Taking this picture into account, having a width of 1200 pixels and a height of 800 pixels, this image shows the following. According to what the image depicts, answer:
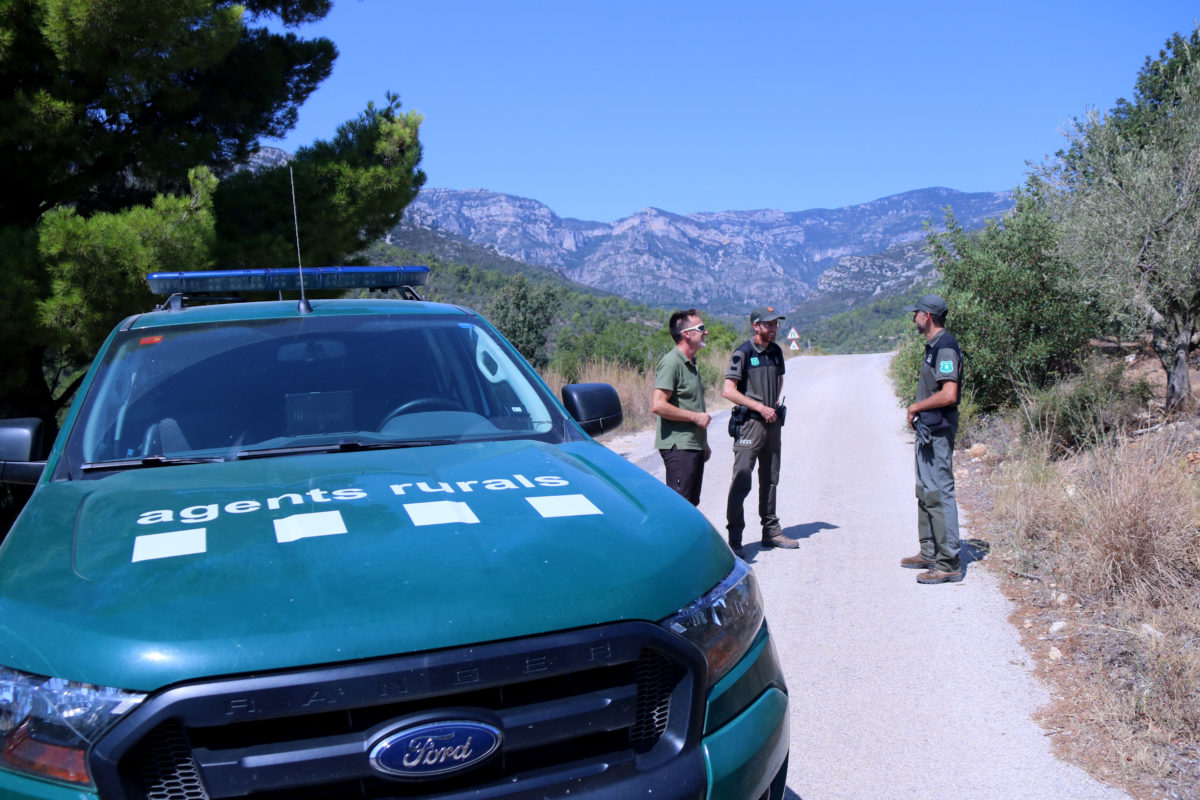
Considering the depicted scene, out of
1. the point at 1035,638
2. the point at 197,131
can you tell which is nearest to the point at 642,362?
the point at 197,131

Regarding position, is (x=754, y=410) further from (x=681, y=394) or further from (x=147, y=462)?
(x=147, y=462)

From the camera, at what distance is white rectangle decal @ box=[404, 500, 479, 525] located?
90.8 inches

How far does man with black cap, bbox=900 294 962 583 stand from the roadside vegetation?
479 millimetres

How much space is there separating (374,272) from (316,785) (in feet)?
9.83

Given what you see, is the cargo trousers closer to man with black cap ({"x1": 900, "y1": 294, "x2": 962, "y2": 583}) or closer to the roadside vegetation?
man with black cap ({"x1": 900, "y1": 294, "x2": 962, "y2": 583})

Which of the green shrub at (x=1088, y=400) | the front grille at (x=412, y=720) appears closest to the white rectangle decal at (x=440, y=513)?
the front grille at (x=412, y=720)

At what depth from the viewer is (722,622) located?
230 cm

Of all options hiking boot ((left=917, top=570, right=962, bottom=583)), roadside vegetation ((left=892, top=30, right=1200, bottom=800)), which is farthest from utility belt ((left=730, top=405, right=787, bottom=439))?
roadside vegetation ((left=892, top=30, right=1200, bottom=800))

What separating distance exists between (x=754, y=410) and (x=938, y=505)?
1.50 metres

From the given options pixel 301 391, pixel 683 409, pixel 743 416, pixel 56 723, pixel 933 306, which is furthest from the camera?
pixel 743 416

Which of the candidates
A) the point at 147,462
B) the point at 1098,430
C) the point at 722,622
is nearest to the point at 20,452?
the point at 147,462

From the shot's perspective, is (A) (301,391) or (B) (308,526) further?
(A) (301,391)

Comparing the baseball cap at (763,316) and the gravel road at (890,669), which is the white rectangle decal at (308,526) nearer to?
the gravel road at (890,669)

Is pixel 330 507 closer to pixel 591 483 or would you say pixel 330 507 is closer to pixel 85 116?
pixel 591 483
